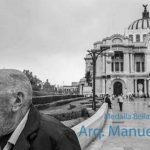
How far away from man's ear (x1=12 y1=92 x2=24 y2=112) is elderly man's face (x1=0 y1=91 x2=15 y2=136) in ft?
0.07

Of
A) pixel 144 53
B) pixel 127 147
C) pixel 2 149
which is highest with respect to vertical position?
pixel 144 53

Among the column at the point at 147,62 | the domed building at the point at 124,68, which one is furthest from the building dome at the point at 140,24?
the column at the point at 147,62

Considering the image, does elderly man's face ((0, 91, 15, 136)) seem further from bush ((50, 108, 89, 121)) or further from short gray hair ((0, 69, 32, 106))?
bush ((50, 108, 89, 121))

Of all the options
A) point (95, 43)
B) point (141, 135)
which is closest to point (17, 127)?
point (141, 135)

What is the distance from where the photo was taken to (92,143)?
937 centimetres

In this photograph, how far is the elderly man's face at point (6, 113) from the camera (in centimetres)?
151

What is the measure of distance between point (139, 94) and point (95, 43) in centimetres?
1647

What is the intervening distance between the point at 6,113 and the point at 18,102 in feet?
0.27

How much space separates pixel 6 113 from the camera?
1518mm

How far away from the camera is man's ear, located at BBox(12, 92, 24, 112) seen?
1.54 meters

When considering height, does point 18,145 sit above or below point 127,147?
above

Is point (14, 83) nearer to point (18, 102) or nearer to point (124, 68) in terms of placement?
point (18, 102)

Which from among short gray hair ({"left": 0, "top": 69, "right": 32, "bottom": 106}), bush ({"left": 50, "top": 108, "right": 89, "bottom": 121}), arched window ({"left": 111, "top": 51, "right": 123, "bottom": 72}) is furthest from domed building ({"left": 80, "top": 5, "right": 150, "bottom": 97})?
short gray hair ({"left": 0, "top": 69, "right": 32, "bottom": 106})

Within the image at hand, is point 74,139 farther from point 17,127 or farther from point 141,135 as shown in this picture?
point 141,135
